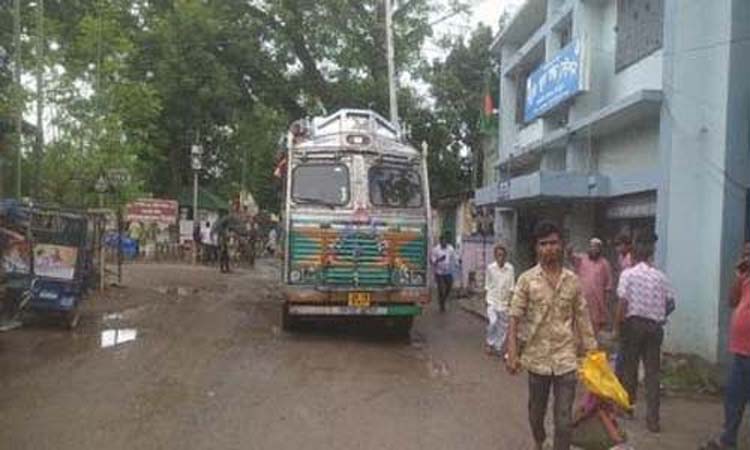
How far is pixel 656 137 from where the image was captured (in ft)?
56.2

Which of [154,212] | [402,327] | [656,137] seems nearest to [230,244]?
[154,212]

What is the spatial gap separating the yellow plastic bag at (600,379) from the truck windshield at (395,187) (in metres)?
9.40

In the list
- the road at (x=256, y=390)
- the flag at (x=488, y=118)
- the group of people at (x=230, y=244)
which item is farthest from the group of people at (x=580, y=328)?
the group of people at (x=230, y=244)

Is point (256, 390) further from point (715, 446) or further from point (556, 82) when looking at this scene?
point (556, 82)

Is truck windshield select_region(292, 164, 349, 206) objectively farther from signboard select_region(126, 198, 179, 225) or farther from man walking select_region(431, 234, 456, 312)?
signboard select_region(126, 198, 179, 225)

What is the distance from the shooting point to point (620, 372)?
10570 mm

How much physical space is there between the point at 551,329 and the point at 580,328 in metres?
0.22

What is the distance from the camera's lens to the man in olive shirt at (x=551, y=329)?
7562 millimetres

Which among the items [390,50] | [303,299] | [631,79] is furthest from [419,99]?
[303,299]

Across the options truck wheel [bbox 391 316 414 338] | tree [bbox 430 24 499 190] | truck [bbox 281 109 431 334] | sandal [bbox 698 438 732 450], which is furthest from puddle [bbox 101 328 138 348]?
tree [bbox 430 24 499 190]

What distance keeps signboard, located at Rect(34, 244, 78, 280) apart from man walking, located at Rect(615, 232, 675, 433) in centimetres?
945

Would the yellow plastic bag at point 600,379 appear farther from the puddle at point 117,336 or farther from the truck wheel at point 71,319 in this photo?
the truck wheel at point 71,319

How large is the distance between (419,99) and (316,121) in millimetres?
20483

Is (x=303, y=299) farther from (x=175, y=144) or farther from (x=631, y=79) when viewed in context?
(x=175, y=144)
